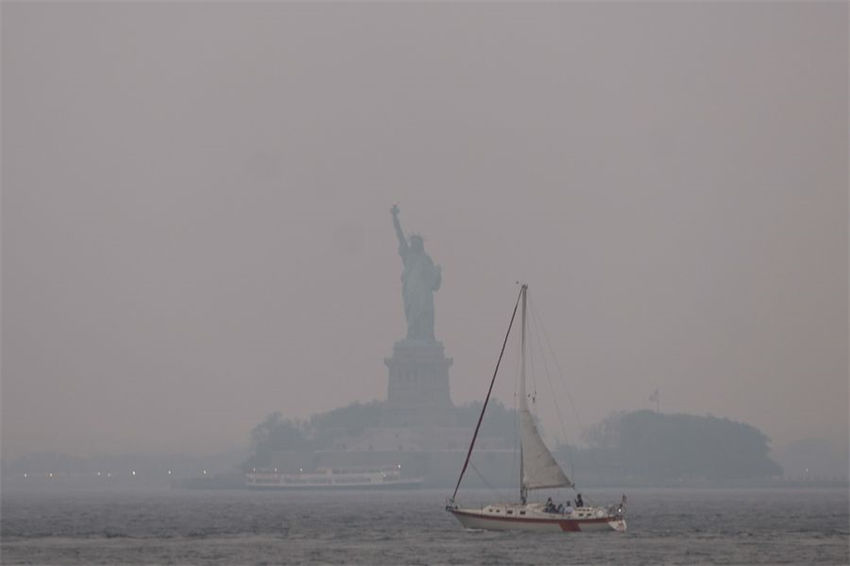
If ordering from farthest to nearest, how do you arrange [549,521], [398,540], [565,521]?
[398,540], [549,521], [565,521]

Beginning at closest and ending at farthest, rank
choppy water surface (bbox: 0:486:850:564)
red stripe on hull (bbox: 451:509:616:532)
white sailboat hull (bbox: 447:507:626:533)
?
choppy water surface (bbox: 0:486:850:564)
red stripe on hull (bbox: 451:509:616:532)
white sailboat hull (bbox: 447:507:626:533)

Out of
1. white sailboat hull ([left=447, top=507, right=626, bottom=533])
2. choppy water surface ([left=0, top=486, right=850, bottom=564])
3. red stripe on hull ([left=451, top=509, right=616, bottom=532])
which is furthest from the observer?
white sailboat hull ([left=447, top=507, right=626, bottom=533])

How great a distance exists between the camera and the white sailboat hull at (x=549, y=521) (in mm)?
104688

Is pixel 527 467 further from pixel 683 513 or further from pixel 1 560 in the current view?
pixel 683 513

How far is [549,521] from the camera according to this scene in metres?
105

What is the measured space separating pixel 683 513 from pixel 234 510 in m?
39.5

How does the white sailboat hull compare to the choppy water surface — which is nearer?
the choppy water surface

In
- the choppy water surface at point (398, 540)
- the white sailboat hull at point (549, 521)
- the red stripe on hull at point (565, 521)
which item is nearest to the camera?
the choppy water surface at point (398, 540)

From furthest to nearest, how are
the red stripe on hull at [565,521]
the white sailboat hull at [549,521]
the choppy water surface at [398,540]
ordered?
the white sailboat hull at [549,521] → the red stripe on hull at [565,521] → the choppy water surface at [398,540]

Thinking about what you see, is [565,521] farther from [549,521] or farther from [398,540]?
[398,540]

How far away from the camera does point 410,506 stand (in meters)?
176

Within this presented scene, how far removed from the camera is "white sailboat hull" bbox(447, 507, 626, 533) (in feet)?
Answer: 343

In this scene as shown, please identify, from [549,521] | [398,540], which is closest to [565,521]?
[549,521]

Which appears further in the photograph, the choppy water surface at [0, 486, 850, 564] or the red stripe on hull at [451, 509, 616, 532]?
the red stripe on hull at [451, 509, 616, 532]
